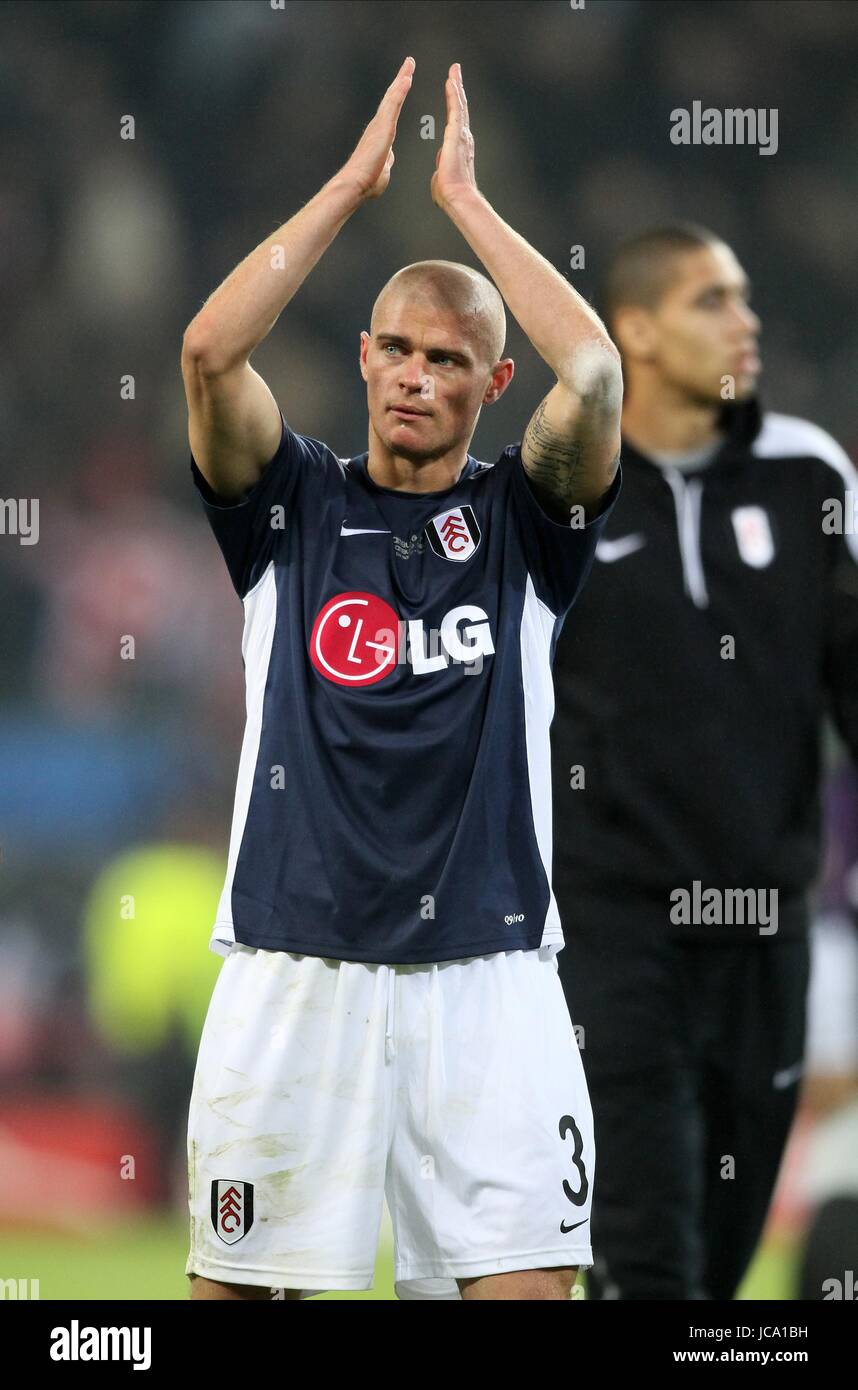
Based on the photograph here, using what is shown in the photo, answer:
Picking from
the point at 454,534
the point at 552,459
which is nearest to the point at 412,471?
the point at 454,534

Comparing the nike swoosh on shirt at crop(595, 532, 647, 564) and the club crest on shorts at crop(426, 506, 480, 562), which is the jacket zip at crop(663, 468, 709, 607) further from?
the club crest on shorts at crop(426, 506, 480, 562)

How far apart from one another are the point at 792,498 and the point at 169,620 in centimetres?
134

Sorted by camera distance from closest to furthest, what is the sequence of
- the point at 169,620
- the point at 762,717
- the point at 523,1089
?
the point at 523,1089 → the point at 762,717 → the point at 169,620

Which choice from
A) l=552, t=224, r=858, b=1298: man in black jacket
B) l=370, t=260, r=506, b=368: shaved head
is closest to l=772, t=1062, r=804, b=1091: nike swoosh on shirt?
l=552, t=224, r=858, b=1298: man in black jacket

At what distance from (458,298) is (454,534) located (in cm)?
38

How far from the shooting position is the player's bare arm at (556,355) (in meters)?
2.20

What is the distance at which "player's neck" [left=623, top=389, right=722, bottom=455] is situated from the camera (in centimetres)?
306

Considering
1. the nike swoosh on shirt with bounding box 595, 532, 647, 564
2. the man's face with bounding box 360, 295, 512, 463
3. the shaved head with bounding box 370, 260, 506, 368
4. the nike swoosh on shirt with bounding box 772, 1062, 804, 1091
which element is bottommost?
the nike swoosh on shirt with bounding box 772, 1062, 804, 1091

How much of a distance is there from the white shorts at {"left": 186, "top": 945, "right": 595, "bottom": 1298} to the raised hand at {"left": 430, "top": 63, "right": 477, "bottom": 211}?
1.19 meters

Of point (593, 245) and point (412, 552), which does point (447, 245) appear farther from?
point (412, 552)

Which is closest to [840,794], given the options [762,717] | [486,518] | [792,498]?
[762,717]

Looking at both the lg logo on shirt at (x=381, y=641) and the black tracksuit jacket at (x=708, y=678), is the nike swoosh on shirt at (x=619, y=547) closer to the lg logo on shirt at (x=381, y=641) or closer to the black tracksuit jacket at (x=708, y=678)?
the black tracksuit jacket at (x=708, y=678)

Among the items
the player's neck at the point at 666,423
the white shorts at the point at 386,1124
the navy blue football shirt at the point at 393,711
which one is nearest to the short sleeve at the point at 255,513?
the navy blue football shirt at the point at 393,711

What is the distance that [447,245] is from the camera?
3.18m
